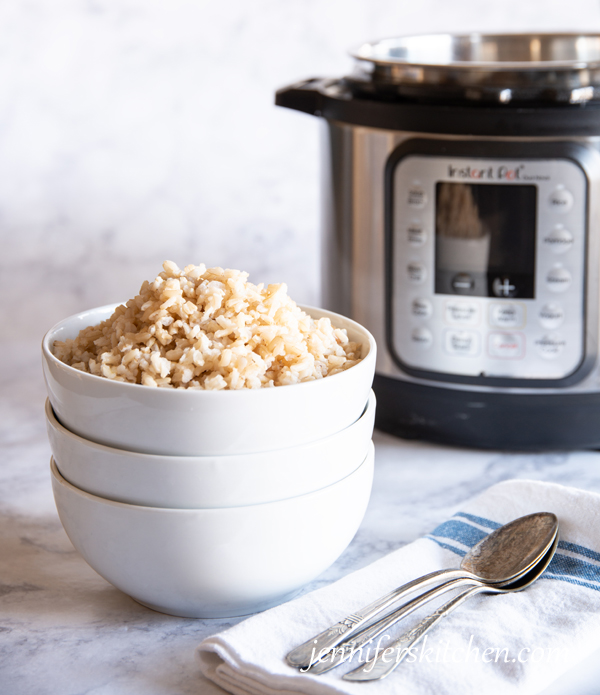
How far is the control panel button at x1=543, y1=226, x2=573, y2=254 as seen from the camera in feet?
2.55

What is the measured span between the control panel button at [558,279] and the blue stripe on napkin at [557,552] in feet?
0.78

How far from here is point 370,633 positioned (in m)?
0.51

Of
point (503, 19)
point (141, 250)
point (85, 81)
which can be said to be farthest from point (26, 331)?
point (503, 19)

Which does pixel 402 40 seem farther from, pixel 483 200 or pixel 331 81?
pixel 483 200

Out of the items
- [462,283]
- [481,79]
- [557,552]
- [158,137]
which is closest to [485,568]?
[557,552]

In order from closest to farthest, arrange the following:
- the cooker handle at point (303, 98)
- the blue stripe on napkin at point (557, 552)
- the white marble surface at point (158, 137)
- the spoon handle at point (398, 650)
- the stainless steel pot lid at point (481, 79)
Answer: the spoon handle at point (398, 650)
the blue stripe on napkin at point (557, 552)
the stainless steel pot lid at point (481, 79)
the cooker handle at point (303, 98)
the white marble surface at point (158, 137)

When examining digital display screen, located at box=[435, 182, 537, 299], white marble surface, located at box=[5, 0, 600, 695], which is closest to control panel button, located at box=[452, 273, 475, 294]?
digital display screen, located at box=[435, 182, 537, 299]

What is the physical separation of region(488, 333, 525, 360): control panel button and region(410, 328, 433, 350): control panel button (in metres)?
0.06

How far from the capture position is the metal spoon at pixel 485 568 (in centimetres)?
50

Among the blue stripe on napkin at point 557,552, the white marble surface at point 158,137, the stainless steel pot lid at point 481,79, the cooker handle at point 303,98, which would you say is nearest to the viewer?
the blue stripe on napkin at point 557,552

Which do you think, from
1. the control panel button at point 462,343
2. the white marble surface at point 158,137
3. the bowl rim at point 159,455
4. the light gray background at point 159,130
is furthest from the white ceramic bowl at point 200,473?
Result: the light gray background at point 159,130

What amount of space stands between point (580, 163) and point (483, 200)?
0.29 feet

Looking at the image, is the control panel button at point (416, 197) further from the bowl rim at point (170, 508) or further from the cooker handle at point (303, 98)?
the bowl rim at point (170, 508)

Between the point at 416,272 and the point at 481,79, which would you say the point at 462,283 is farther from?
the point at 481,79
